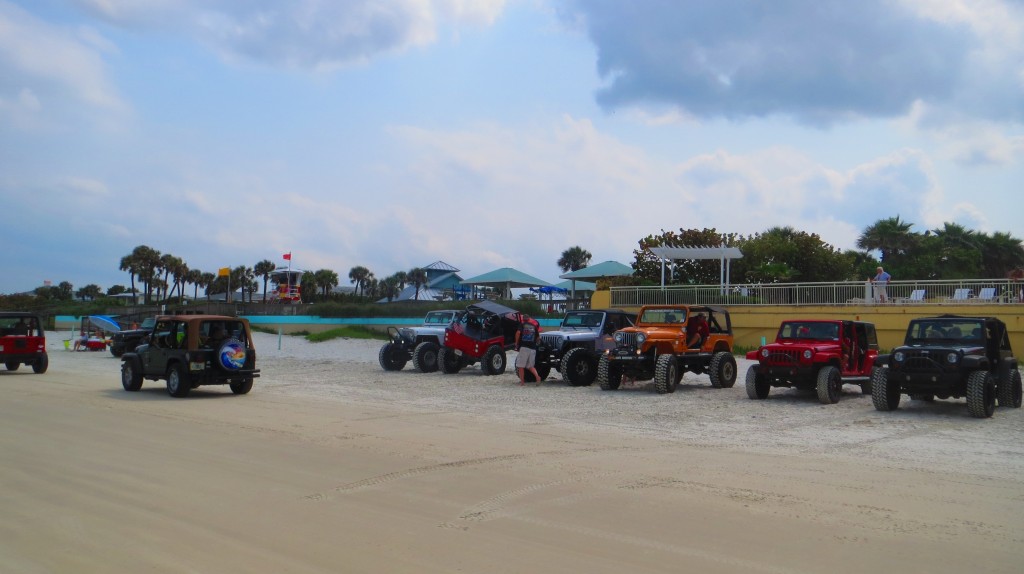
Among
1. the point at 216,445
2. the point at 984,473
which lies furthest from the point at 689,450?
the point at 216,445

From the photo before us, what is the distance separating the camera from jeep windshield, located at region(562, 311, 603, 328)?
1994 centimetres

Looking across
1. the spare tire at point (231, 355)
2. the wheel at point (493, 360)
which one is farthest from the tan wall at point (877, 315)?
the spare tire at point (231, 355)

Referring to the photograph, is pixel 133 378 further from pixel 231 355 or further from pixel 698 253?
pixel 698 253

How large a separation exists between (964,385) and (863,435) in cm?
294

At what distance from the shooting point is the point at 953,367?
12.8 metres

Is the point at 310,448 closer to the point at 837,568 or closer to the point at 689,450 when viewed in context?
the point at 689,450

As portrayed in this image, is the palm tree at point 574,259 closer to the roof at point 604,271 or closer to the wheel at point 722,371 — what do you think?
the roof at point 604,271

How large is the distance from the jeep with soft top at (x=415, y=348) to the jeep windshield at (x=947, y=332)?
1250 centimetres

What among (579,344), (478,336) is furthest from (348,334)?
(579,344)

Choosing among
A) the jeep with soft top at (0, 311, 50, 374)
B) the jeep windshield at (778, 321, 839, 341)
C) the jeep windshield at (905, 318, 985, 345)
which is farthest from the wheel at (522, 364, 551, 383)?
the jeep with soft top at (0, 311, 50, 374)

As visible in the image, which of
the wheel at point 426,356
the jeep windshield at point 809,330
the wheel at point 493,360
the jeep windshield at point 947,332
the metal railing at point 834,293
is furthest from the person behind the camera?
the metal railing at point 834,293

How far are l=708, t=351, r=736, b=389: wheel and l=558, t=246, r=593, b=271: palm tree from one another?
5203cm

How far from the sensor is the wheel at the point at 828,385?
14.7 metres

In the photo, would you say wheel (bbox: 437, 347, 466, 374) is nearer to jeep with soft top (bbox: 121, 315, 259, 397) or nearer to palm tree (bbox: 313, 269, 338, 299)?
jeep with soft top (bbox: 121, 315, 259, 397)
